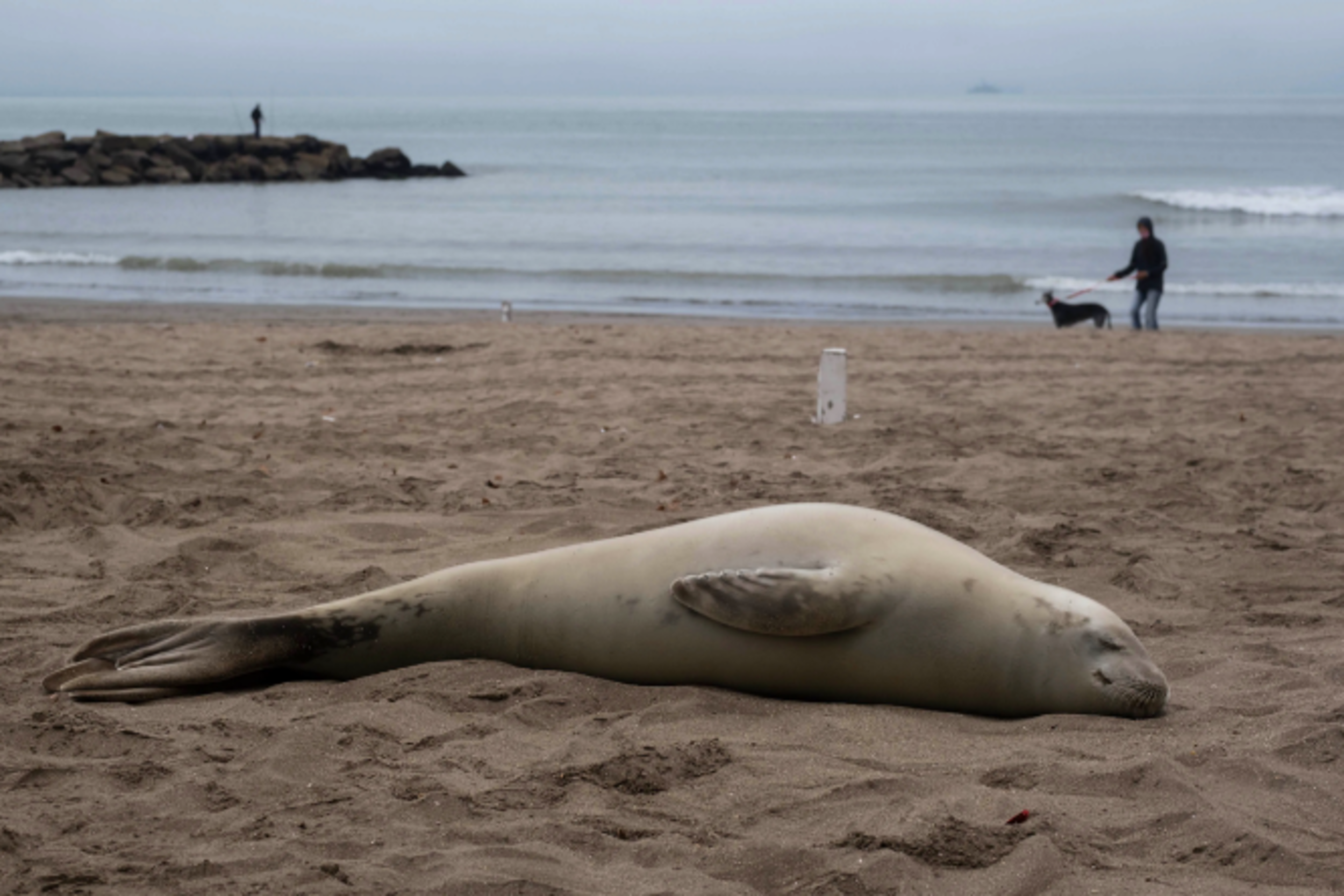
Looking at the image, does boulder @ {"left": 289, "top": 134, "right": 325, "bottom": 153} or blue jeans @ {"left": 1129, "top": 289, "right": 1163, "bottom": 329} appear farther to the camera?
boulder @ {"left": 289, "top": 134, "right": 325, "bottom": 153}

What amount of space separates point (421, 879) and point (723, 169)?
5414cm

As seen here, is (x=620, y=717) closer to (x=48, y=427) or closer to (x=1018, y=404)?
(x=48, y=427)

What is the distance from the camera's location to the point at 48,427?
22.6ft

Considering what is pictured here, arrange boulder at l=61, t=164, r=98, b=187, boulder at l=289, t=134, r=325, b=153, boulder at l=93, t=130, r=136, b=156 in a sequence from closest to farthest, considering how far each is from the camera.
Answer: boulder at l=61, t=164, r=98, b=187
boulder at l=93, t=130, r=136, b=156
boulder at l=289, t=134, r=325, b=153

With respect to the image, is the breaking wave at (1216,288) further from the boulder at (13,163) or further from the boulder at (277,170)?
the boulder at (13,163)

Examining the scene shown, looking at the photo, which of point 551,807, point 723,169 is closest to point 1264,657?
point 551,807

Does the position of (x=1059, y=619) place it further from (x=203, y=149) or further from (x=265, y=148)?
(x=265, y=148)

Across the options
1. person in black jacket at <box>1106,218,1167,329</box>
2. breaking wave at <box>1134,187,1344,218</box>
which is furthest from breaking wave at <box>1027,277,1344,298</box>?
breaking wave at <box>1134,187,1344,218</box>

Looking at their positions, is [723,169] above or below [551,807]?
above

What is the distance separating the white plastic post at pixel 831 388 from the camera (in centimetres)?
768

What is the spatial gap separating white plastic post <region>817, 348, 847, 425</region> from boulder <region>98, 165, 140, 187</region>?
138 feet

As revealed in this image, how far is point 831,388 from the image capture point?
773cm

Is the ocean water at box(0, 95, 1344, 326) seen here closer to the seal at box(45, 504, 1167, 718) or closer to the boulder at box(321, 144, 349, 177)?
the boulder at box(321, 144, 349, 177)

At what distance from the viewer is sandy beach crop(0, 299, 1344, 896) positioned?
266 cm
